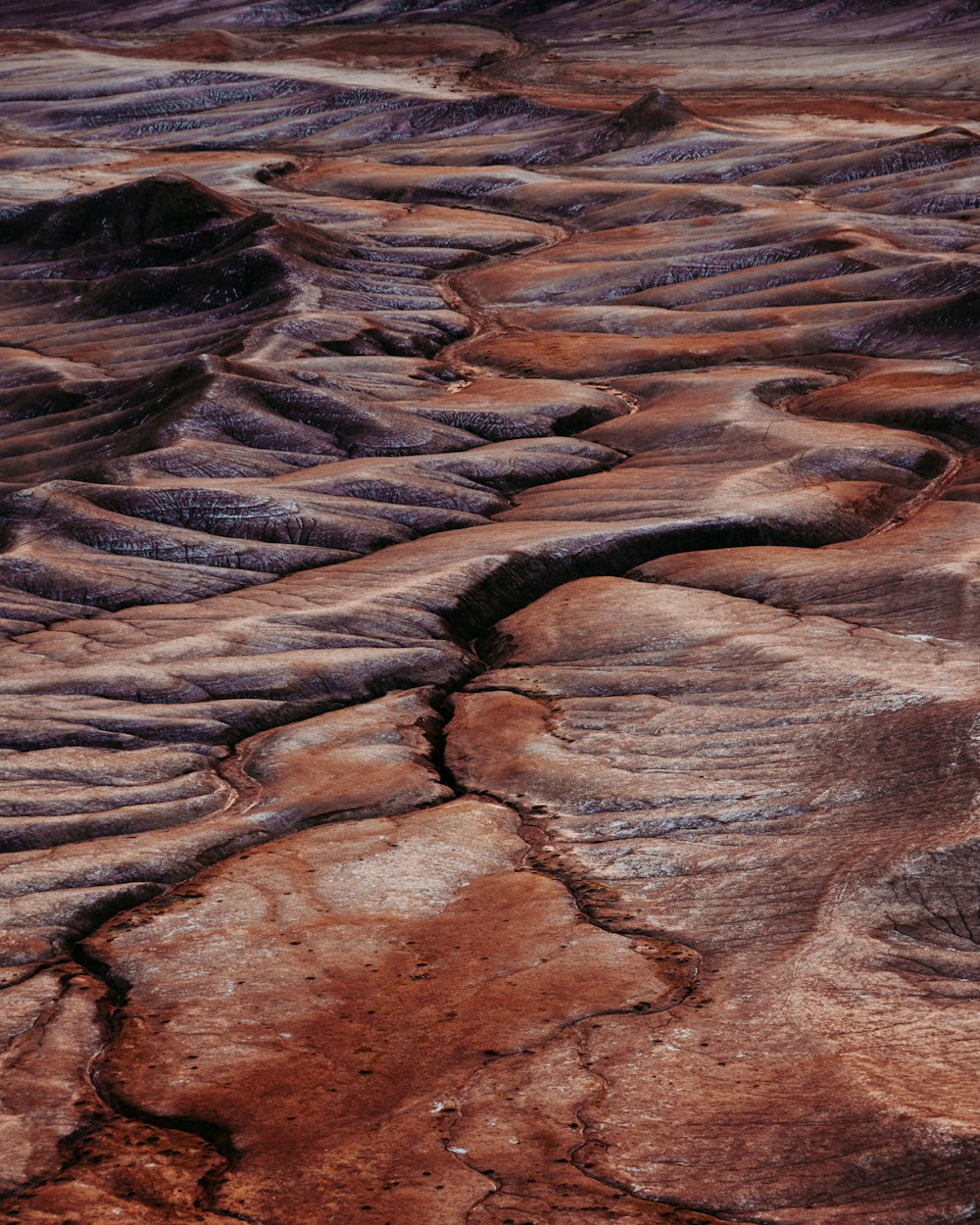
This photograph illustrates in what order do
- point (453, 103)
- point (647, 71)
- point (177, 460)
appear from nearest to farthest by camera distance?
1. point (177, 460)
2. point (453, 103)
3. point (647, 71)

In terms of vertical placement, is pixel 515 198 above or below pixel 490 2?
below

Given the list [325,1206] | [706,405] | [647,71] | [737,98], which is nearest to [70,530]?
[706,405]

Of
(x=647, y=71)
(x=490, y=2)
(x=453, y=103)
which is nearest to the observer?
(x=453, y=103)

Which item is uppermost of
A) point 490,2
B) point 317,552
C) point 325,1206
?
point 490,2

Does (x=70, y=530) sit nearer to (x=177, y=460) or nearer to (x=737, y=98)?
(x=177, y=460)

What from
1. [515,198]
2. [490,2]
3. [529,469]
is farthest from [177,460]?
[490,2]

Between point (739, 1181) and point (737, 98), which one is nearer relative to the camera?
point (739, 1181)

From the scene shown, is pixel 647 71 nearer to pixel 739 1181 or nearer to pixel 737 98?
pixel 737 98
